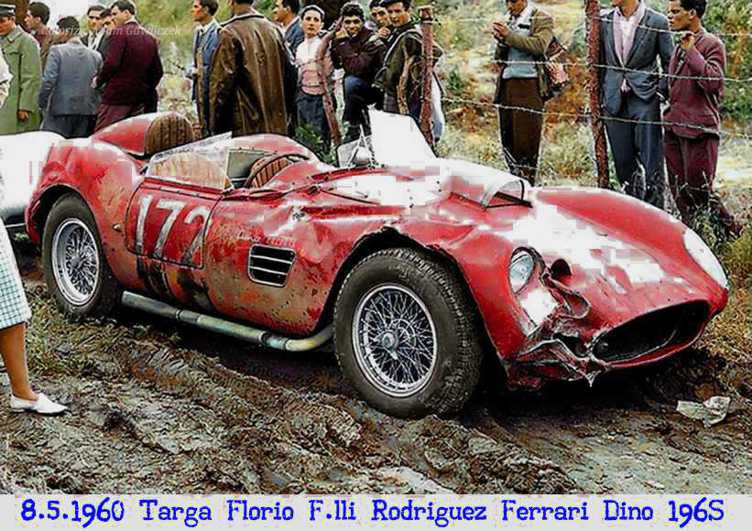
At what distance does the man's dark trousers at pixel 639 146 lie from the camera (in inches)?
303

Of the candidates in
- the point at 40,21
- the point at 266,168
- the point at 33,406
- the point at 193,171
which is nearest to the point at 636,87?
the point at 266,168

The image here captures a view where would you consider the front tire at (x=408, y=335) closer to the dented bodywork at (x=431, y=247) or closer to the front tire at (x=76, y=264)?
the dented bodywork at (x=431, y=247)

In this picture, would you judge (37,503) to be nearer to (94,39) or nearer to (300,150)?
(300,150)

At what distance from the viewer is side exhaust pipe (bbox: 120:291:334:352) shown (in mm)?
5395

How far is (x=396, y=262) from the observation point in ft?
16.1

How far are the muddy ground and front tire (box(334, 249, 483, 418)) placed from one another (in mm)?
122

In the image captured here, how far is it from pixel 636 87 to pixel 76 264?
3640 millimetres

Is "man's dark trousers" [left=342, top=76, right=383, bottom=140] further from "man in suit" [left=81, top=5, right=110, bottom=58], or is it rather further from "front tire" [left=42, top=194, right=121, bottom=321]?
"front tire" [left=42, top=194, right=121, bottom=321]

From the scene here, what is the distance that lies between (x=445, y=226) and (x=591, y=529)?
178 centimetres

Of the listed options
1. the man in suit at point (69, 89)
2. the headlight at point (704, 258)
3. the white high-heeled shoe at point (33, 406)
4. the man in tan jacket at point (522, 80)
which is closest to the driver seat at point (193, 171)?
the white high-heeled shoe at point (33, 406)

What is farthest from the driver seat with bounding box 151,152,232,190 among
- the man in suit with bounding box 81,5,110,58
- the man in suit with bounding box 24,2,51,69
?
the man in suit with bounding box 24,2,51,69

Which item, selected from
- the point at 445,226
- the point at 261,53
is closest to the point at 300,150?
the point at 445,226

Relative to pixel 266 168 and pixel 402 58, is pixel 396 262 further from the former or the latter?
pixel 402 58

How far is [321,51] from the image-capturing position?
9000 millimetres
